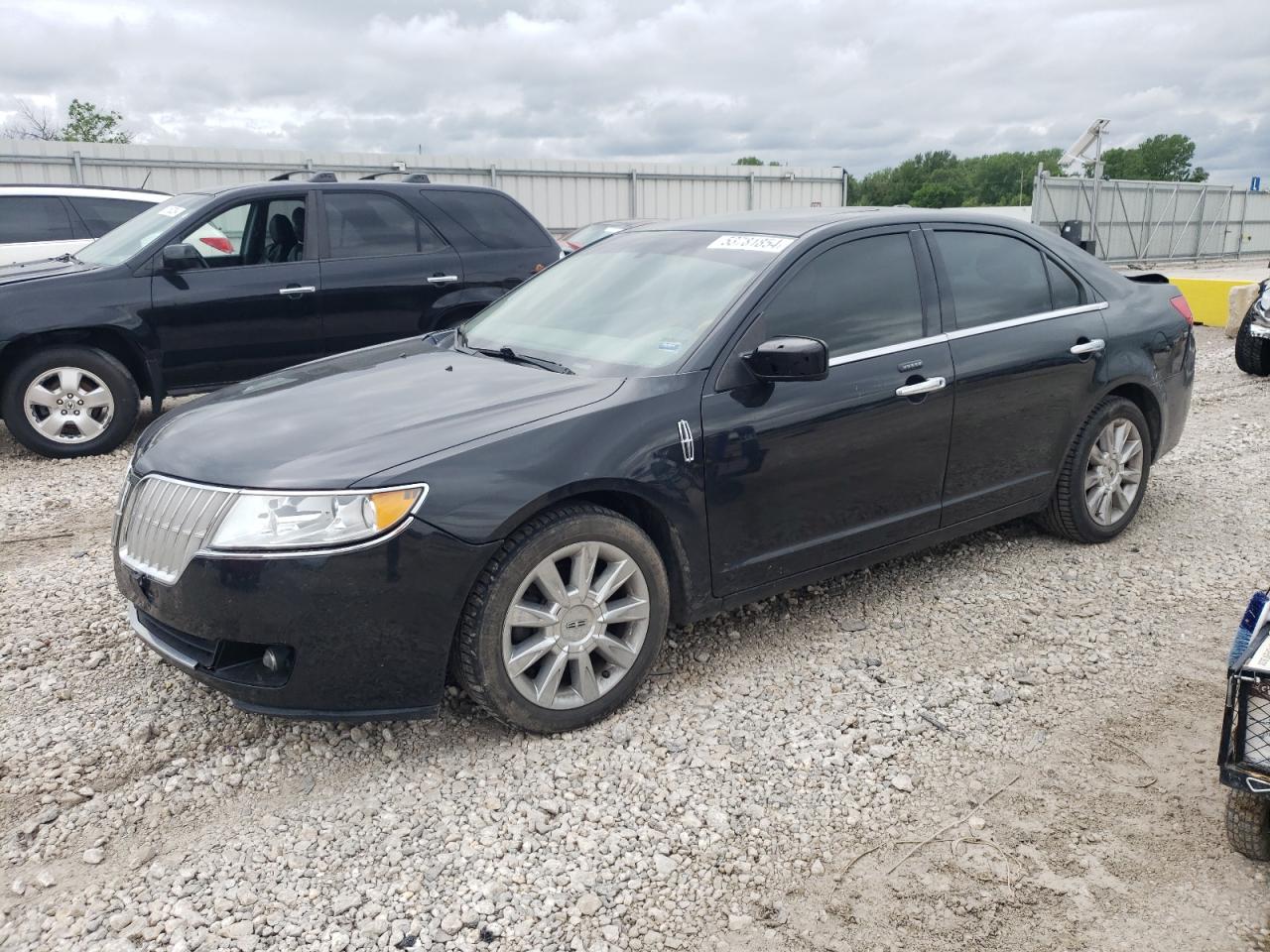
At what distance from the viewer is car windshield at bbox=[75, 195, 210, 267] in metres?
7.00

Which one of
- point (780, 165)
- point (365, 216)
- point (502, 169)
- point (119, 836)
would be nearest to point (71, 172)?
point (502, 169)

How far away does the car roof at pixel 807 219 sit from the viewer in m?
4.11

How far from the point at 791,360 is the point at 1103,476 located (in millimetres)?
2348

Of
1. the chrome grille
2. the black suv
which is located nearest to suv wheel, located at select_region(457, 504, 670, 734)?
the chrome grille

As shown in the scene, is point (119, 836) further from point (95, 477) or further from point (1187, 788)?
point (95, 477)

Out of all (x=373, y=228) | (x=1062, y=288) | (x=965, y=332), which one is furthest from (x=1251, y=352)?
(x=373, y=228)

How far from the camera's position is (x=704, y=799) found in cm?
304

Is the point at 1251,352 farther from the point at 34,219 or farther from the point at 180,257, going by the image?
the point at 34,219

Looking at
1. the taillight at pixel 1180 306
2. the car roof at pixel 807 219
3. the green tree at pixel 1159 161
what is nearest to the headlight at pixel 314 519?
the car roof at pixel 807 219

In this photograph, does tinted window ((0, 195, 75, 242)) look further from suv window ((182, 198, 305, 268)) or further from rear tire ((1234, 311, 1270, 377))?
rear tire ((1234, 311, 1270, 377))

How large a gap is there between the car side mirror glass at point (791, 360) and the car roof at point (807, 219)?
26.7 inches

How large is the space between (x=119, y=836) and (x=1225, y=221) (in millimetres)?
28888

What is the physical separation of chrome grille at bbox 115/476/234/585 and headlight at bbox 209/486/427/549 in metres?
0.10

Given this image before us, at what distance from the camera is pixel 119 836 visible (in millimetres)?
2889
